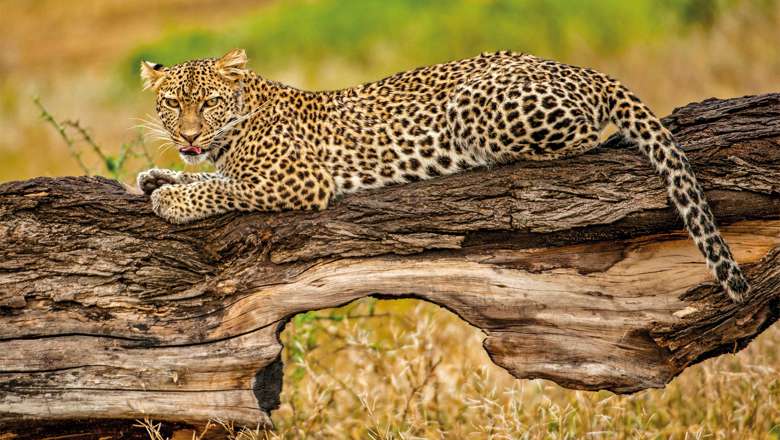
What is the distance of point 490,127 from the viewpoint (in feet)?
27.0

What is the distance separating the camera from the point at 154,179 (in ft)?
29.6

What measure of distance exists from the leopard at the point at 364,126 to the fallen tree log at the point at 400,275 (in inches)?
8.1

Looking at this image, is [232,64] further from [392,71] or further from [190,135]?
[392,71]

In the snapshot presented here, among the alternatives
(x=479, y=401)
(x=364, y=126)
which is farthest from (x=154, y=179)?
(x=479, y=401)

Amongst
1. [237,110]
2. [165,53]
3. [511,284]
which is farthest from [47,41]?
[511,284]

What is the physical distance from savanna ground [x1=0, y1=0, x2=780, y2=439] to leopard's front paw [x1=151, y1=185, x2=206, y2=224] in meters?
1.66

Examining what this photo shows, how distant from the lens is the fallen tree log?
7422mm

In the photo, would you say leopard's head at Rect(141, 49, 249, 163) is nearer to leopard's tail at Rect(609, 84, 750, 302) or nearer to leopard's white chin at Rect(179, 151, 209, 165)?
leopard's white chin at Rect(179, 151, 209, 165)

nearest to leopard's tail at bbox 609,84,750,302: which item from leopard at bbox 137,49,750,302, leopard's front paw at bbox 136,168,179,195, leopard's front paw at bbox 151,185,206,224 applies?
leopard at bbox 137,49,750,302

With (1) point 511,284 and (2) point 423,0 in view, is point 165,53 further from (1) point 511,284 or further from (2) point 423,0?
(1) point 511,284

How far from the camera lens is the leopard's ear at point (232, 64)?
8.95 m

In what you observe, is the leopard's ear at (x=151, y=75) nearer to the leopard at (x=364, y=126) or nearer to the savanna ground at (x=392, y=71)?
the leopard at (x=364, y=126)

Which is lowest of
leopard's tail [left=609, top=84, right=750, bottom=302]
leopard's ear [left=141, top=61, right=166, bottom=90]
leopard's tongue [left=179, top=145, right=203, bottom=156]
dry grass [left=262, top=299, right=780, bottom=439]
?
dry grass [left=262, top=299, right=780, bottom=439]

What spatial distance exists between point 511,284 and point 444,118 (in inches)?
70.6
